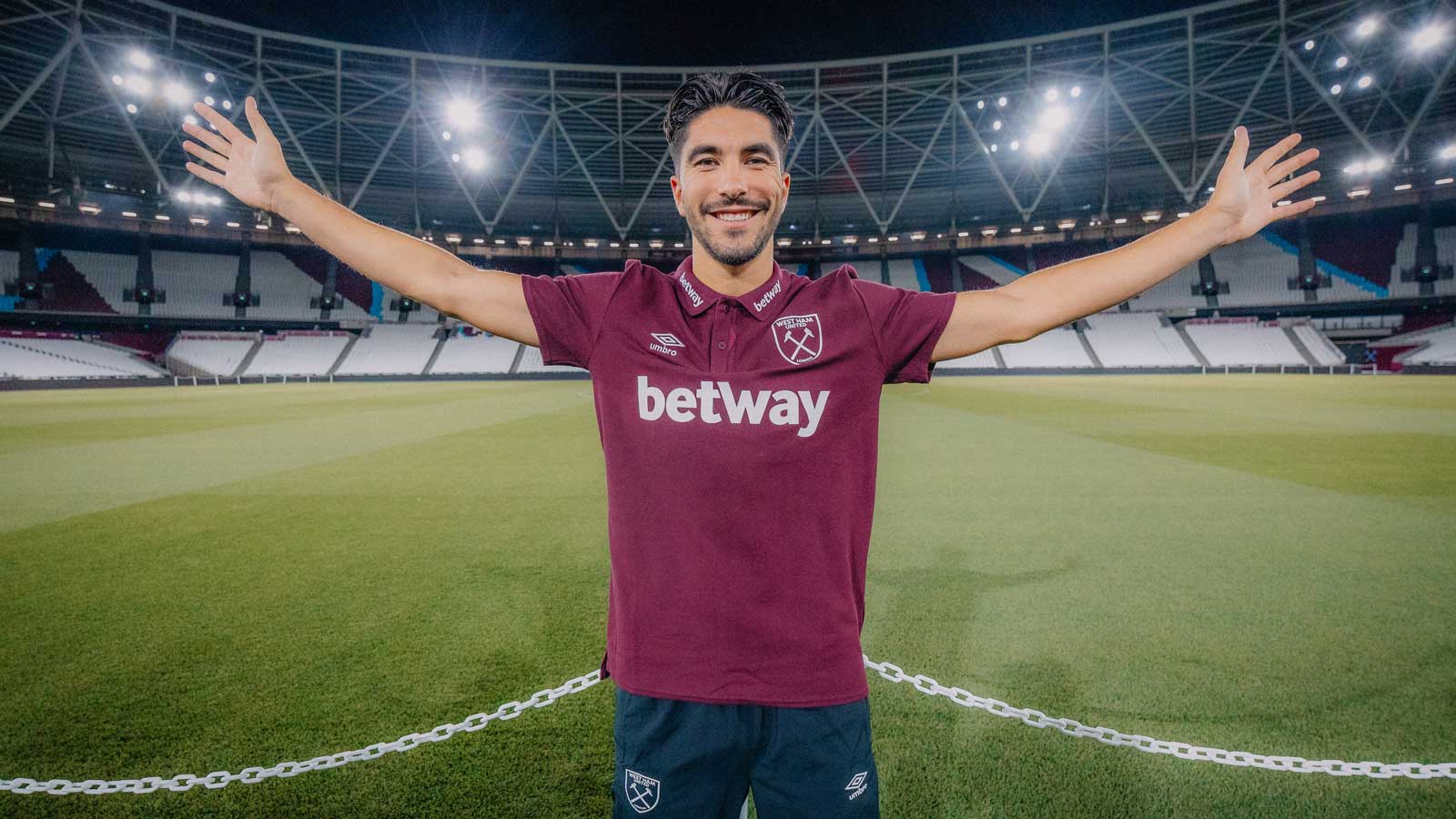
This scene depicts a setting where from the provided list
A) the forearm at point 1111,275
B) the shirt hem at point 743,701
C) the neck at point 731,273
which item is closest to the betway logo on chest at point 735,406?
the neck at point 731,273

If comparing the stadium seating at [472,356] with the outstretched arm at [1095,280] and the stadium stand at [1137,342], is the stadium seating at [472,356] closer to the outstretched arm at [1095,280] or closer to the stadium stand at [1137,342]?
the stadium stand at [1137,342]

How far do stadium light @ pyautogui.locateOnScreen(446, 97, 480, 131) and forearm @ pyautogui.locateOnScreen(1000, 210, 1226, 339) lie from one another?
43583mm

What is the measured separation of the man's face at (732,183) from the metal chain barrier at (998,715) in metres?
2.04

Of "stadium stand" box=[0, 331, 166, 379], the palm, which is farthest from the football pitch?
"stadium stand" box=[0, 331, 166, 379]

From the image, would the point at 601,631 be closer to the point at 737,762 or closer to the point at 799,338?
the point at 737,762

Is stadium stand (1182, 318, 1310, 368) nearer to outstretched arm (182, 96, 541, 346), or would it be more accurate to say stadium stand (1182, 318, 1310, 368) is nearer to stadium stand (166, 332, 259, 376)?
outstretched arm (182, 96, 541, 346)

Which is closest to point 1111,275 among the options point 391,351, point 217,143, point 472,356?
point 217,143

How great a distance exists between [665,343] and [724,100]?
2.59ft

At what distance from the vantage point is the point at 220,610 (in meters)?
4.45

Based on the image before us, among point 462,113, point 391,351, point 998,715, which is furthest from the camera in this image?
point 391,351

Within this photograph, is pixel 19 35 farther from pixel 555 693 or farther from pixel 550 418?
pixel 555 693

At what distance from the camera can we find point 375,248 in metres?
1.93

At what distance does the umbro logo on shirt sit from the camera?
1731mm

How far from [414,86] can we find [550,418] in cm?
3446
